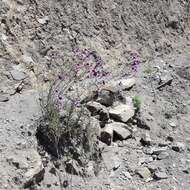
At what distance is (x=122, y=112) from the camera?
585 cm

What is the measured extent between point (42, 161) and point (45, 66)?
1.88 m

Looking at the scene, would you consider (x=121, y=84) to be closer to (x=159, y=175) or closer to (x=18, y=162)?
(x=159, y=175)

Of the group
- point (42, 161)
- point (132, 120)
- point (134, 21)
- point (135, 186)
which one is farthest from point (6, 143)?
point (134, 21)

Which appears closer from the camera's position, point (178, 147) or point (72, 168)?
point (72, 168)

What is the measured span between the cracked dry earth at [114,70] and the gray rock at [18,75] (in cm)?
1

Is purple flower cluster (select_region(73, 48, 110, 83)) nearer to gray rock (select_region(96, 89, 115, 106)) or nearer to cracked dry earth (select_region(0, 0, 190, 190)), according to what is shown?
gray rock (select_region(96, 89, 115, 106))

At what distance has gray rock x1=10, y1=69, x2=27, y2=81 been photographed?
5922 millimetres

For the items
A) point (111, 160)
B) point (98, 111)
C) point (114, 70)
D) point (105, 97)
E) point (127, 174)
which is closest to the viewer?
point (127, 174)

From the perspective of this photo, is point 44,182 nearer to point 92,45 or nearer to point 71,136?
point 71,136

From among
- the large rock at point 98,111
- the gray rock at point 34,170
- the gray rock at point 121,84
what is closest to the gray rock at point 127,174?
the large rock at point 98,111

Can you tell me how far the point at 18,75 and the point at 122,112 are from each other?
1327mm

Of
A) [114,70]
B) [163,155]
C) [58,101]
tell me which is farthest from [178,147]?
[114,70]

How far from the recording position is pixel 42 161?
4781 millimetres

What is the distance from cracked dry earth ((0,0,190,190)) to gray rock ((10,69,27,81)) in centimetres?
1
